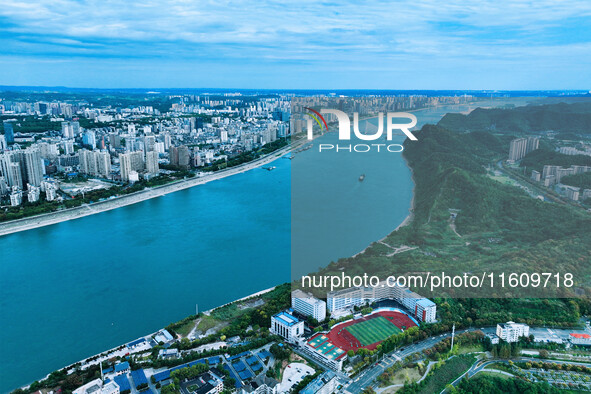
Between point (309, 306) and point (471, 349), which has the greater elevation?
point (309, 306)

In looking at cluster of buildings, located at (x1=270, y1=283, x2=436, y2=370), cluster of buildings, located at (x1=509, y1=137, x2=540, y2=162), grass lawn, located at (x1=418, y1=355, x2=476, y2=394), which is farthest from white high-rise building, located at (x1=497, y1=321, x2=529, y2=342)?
cluster of buildings, located at (x1=509, y1=137, x2=540, y2=162)

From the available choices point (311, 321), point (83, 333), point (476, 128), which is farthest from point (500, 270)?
point (83, 333)

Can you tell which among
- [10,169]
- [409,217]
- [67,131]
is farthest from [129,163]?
[409,217]

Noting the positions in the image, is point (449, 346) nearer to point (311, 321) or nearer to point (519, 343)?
point (519, 343)

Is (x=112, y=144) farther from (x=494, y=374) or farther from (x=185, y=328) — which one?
(x=494, y=374)

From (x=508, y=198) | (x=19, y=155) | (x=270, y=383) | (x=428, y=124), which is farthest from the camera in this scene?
(x=19, y=155)

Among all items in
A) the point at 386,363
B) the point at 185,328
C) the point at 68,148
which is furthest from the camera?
the point at 68,148

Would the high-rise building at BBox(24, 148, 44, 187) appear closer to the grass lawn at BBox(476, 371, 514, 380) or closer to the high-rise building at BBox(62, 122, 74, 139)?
the high-rise building at BBox(62, 122, 74, 139)
